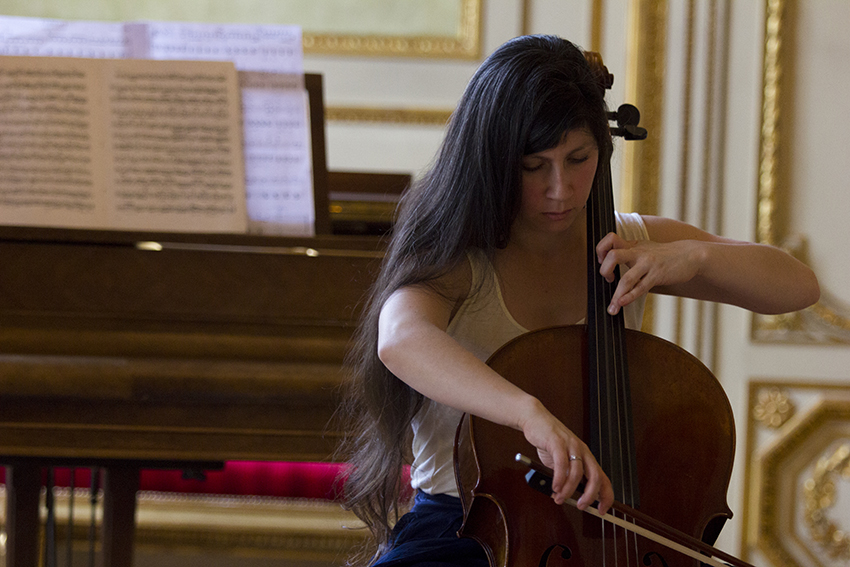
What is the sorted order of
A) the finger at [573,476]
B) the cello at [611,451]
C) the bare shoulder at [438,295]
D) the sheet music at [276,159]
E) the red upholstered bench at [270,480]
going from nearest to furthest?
the finger at [573,476] → the cello at [611,451] → the bare shoulder at [438,295] → the sheet music at [276,159] → the red upholstered bench at [270,480]

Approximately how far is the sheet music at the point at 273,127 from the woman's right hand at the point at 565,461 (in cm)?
74

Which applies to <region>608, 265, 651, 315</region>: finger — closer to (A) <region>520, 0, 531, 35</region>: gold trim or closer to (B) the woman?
(B) the woman

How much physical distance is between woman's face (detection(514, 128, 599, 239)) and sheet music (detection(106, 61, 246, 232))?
602 millimetres

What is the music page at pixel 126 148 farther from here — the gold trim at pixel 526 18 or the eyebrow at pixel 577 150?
the gold trim at pixel 526 18

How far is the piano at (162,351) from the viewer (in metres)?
1.29

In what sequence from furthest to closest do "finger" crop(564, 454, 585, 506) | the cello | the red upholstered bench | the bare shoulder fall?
the red upholstered bench → the bare shoulder → the cello → "finger" crop(564, 454, 585, 506)

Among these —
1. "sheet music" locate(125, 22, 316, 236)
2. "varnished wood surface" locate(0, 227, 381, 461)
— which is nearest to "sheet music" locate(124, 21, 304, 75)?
"sheet music" locate(125, 22, 316, 236)

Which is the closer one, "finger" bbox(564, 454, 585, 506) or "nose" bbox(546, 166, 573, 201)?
"finger" bbox(564, 454, 585, 506)

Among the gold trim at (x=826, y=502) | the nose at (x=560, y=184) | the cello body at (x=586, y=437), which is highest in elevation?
the nose at (x=560, y=184)

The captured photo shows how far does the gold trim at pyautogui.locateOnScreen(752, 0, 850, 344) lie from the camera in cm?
243

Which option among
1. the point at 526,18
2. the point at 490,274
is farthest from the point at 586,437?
the point at 526,18

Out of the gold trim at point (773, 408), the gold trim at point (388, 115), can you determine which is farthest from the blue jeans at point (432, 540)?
the gold trim at point (773, 408)

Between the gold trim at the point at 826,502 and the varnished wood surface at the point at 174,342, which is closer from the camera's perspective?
the varnished wood surface at the point at 174,342

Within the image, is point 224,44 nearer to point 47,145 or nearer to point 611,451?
point 47,145
